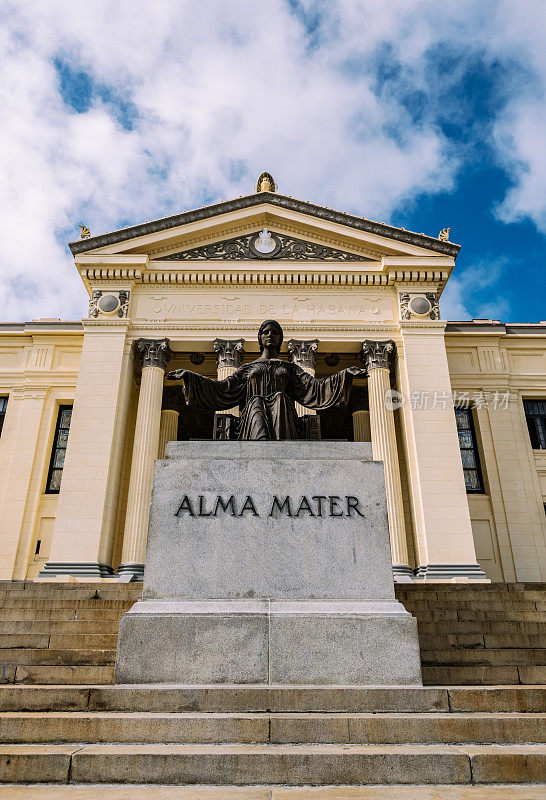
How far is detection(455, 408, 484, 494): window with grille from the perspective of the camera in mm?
23688

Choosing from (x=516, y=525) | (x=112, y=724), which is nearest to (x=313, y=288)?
(x=516, y=525)

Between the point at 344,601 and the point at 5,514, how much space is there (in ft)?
63.5

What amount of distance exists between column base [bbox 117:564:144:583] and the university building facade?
66mm

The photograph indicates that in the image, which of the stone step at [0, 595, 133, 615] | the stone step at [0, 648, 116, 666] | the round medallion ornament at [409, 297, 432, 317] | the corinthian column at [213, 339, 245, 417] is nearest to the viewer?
the stone step at [0, 648, 116, 666]

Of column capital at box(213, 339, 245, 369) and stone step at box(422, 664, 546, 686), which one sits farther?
Answer: column capital at box(213, 339, 245, 369)

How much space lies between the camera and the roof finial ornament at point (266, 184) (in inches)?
1004

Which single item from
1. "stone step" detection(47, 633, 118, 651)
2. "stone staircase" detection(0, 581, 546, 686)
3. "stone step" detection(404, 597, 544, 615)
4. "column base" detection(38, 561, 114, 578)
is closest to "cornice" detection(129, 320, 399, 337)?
"column base" detection(38, 561, 114, 578)

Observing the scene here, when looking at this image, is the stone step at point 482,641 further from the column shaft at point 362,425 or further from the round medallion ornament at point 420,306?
the column shaft at point 362,425

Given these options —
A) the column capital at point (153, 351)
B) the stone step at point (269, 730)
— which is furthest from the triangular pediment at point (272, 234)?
the stone step at point (269, 730)

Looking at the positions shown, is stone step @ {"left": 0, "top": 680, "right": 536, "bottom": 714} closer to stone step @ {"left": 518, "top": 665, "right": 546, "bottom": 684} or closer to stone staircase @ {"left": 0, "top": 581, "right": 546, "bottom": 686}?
stone staircase @ {"left": 0, "top": 581, "right": 546, "bottom": 686}

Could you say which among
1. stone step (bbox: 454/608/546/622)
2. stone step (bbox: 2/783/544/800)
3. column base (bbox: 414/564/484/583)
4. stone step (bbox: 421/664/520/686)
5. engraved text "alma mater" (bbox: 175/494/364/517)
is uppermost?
column base (bbox: 414/564/484/583)

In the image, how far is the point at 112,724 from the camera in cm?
Result: 452

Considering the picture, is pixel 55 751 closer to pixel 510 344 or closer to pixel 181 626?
pixel 181 626

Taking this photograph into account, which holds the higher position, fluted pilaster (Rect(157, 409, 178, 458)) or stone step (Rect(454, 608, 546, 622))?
fluted pilaster (Rect(157, 409, 178, 458))
